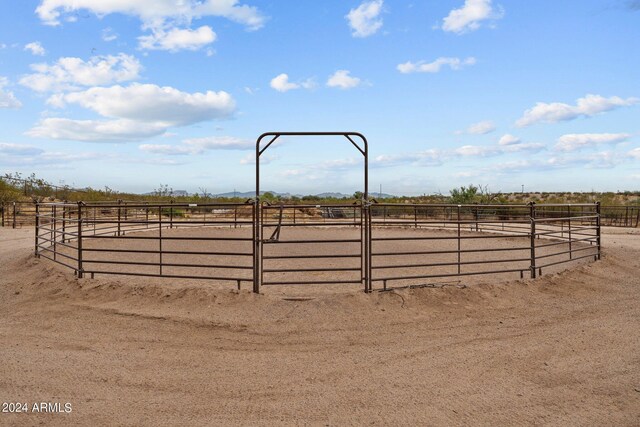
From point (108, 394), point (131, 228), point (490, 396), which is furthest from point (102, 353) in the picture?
point (131, 228)

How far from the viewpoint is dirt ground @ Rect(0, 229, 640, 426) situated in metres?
3.93

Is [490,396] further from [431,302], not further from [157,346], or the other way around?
[157,346]

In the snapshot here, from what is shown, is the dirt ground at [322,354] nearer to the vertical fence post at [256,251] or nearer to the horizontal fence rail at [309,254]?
the vertical fence post at [256,251]

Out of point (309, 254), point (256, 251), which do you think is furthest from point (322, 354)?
point (309, 254)

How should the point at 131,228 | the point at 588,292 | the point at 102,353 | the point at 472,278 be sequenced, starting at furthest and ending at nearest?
the point at 131,228, the point at 472,278, the point at 588,292, the point at 102,353

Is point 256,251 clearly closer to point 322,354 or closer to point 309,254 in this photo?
point 322,354

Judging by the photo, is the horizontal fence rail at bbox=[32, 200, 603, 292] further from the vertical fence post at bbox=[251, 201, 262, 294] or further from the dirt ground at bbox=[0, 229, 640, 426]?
the dirt ground at bbox=[0, 229, 640, 426]

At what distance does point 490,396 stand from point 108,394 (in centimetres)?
356

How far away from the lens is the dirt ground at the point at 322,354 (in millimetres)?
3928

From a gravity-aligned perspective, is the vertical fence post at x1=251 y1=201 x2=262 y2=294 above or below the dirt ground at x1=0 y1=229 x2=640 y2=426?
above

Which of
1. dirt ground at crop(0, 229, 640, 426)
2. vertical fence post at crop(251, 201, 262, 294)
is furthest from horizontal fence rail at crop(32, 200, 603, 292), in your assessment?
dirt ground at crop(0, 229, 640, 426)

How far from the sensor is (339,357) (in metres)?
5.17

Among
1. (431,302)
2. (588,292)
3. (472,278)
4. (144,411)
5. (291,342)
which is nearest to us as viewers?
(144,411)

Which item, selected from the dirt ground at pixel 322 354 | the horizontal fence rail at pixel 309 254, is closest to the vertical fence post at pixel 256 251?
the horizontal fence rail at pixel 309 254
